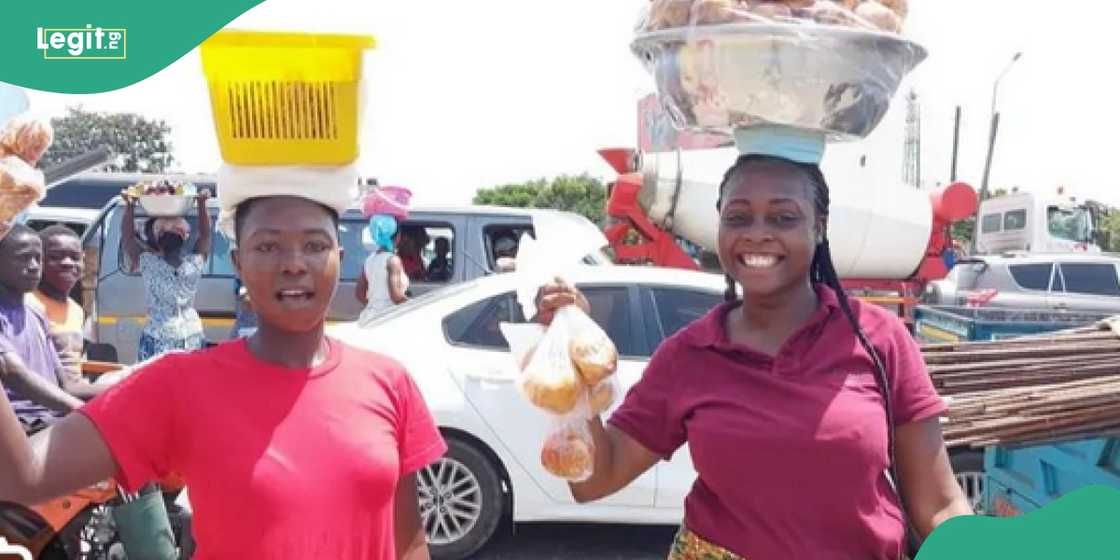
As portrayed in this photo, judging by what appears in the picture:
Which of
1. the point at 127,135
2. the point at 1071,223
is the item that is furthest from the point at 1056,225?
the point at 127,135

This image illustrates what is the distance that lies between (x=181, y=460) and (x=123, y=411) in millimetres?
134

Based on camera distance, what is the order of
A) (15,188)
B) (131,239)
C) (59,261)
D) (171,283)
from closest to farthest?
(15,188) → (59,261) → (171,283) → (131,239)

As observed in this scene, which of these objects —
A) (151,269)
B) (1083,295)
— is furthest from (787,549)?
(1083,295)

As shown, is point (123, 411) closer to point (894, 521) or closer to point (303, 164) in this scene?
point (303, 164)

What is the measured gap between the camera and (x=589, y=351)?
204cm

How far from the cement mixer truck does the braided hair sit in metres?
7.89

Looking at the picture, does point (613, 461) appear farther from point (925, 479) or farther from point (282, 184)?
point (282, 184)

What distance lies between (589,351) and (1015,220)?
65.8 feet

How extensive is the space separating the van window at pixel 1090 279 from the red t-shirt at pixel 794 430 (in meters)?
12.3

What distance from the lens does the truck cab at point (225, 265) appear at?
9234 millimetres

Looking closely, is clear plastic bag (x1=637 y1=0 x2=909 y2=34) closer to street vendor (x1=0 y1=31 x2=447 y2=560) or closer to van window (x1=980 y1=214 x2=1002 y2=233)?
street vendor (x1=0 y1=31 x2=447 y2=560)

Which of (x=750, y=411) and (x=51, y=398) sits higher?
(x=750, y=411)

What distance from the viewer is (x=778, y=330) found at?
2.14 meters

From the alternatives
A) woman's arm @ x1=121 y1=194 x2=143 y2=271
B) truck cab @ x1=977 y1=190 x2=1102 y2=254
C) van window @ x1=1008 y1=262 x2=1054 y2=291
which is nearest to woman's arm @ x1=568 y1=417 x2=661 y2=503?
woman's arm @ x1=121 y1=194 x2=143 y2=271
